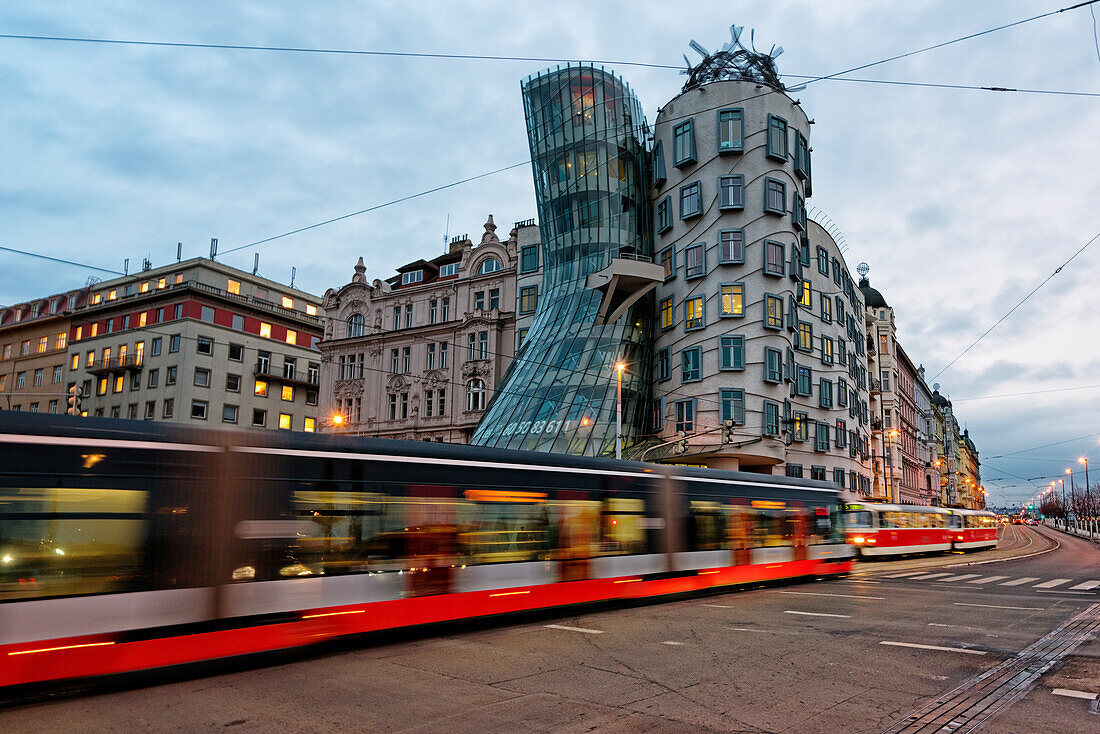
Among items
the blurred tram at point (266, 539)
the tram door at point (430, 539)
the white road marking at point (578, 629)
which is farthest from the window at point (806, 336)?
the tram door at point (430, 539)

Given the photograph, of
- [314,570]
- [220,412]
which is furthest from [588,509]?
[220,412]

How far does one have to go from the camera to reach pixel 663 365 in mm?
46312

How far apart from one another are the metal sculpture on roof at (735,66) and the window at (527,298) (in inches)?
635

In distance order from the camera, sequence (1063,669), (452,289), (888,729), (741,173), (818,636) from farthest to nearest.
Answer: (452,289), (741,173), (818,636), (1063,669), (888,729)

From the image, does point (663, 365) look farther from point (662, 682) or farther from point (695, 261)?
point (662, 682)

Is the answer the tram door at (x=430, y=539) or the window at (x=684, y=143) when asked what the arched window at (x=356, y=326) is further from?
the tram door at (x=430, y=539)

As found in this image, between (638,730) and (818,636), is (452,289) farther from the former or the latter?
(638,730)

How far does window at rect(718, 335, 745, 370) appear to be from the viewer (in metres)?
42.4

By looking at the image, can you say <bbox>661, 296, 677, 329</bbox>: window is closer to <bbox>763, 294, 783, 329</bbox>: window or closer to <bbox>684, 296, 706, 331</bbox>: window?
<bbox>684, 296, 706, 331</bbox>: window

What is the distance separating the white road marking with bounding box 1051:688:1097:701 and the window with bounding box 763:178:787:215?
3795 cm

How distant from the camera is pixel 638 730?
691 cm

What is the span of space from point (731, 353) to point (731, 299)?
309cm

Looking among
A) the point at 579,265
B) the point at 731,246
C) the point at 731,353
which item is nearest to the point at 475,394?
the point at 579,265

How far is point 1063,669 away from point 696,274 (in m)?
36.2
